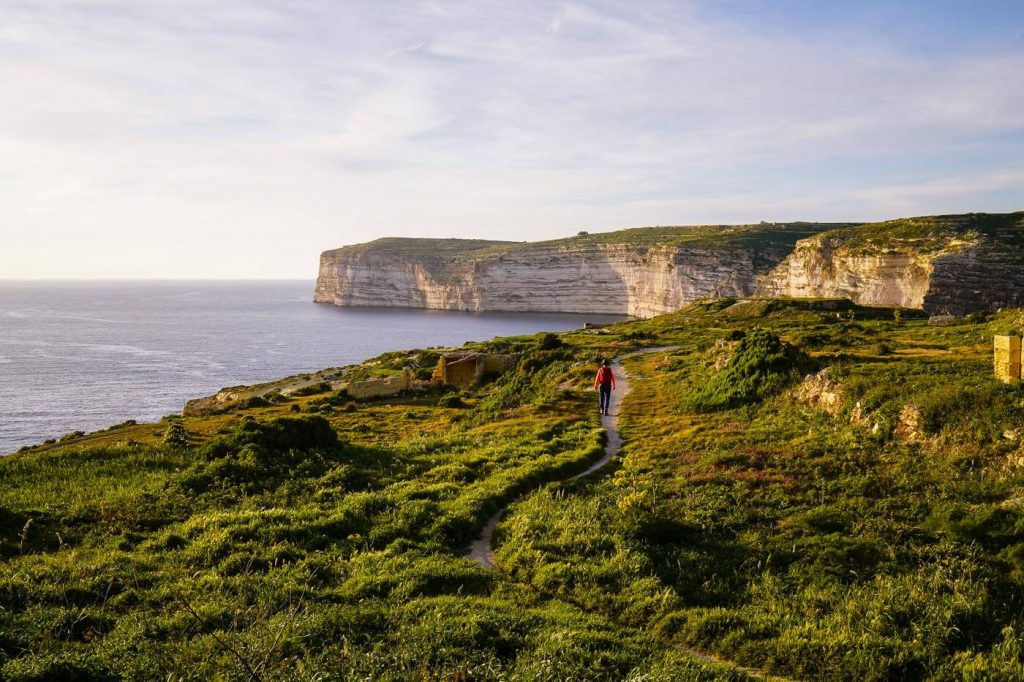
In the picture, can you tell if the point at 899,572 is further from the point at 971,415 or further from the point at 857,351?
the point at 857,351

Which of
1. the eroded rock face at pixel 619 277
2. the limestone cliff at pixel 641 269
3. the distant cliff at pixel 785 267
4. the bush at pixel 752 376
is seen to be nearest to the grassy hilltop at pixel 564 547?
the bush at pixel 752 376

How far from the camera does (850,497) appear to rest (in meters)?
12.5

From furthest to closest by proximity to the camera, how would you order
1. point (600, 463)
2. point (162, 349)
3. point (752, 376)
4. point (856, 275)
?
point (162, 349) < point (856, 275) < point (752, 376) < point (600, 463)

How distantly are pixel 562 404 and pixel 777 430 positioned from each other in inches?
428

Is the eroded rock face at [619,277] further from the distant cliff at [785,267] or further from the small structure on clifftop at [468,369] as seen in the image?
the small structure on clifftop at [468,369]

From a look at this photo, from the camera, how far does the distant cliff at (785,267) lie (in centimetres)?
7925

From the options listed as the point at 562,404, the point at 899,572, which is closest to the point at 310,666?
the point at 899,572

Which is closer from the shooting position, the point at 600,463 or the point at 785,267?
the point at 600,463

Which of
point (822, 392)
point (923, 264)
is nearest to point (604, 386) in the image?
point (822, 392)

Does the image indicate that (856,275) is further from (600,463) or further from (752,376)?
(600,463)

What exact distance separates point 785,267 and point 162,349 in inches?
4423

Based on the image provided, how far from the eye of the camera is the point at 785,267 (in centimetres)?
12369

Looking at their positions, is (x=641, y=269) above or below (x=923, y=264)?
above

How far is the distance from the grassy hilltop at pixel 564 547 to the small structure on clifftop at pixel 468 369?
19.8 m
